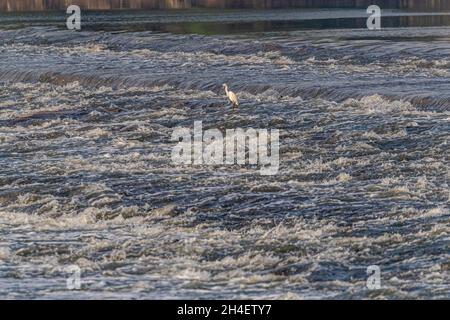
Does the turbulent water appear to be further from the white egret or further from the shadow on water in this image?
the shadow on water

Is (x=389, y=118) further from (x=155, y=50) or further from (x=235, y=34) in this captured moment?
(x=235, y=34)

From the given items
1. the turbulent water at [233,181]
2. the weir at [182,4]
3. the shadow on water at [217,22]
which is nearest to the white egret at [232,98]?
the turbulent water at [233,181]

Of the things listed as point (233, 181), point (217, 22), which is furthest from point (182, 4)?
point (233, 181)

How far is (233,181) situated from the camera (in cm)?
1797

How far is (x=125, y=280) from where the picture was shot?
13.1 metres

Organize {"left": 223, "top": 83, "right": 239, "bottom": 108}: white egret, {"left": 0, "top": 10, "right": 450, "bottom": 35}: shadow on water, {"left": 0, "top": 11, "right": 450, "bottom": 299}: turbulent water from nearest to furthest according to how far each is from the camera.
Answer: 1. {"left": 0, "top": 11, "right": 450, "bottom": 299}: turbulent water
2. {"left": 223, "top": 83, "right": 239, "bottom": 108}: white egret
3. {"left": 0, "top": 10, "right": 450, "bottom": 35}: shadow on water

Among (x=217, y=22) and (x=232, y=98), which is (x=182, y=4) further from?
(x=232, y=98)

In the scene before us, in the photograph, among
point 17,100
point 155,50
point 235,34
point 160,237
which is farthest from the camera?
point 235,34

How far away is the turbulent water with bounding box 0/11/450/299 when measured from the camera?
1325cm

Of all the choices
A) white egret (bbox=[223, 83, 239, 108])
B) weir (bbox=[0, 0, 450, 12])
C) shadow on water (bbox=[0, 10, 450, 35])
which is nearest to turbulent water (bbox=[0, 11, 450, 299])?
white egret (bbox=[223, 83, 239, 108])

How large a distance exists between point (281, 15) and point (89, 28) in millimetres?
13985

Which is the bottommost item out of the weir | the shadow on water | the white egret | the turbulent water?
the weir

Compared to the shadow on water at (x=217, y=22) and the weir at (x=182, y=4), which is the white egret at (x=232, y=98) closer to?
the shadow on water at (x=217, y=22)
